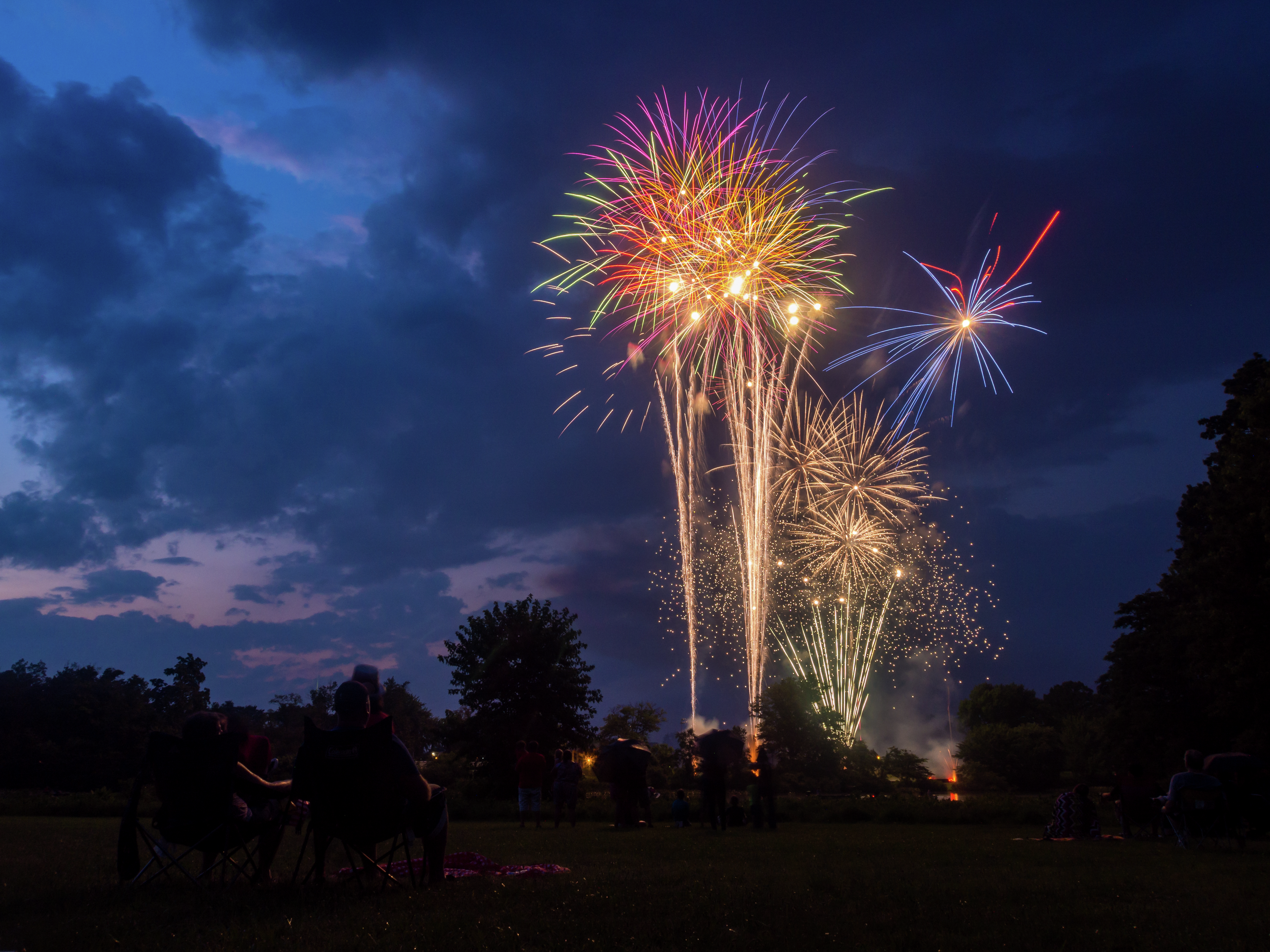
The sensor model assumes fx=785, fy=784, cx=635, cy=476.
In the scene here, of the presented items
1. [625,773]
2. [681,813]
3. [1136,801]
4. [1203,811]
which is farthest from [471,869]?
[1136,801]

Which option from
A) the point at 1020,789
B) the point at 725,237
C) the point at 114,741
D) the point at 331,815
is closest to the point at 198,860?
the point at 331,815

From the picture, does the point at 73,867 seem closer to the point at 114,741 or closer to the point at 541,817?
the point at 541,817

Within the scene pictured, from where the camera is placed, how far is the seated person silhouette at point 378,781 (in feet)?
17.6

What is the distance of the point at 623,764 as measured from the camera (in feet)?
48.8

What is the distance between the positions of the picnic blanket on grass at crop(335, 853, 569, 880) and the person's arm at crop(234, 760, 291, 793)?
0.91 meters

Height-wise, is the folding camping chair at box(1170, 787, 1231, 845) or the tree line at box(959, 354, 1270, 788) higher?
the tree line at box(959, 354, 1270, 788)

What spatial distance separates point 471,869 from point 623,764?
330 inches

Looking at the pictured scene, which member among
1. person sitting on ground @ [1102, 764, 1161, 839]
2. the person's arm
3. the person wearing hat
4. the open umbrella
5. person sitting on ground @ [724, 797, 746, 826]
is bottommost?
person sitting on ground @ [724, 797, 746, 826]

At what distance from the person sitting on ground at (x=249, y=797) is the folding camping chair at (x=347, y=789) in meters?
0.52

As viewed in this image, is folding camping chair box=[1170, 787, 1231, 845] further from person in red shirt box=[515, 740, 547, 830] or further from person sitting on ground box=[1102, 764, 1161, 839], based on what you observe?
person in red shirt box=[515, 740, 547, 830]

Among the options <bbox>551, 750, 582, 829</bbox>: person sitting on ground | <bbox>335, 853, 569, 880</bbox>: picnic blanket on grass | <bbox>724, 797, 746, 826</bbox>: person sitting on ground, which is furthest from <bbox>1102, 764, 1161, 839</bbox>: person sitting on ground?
<bbox>335, 853, 569, 880</bbox>: picnic blanket on grass

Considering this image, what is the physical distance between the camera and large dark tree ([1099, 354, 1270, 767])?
20.8m

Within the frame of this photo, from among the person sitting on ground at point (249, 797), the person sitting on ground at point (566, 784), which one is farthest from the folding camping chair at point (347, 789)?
the person sitting on ground at point (566, 784)

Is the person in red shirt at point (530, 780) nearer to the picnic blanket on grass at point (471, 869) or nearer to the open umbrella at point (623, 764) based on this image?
the open umbrella at point (623, 764)
